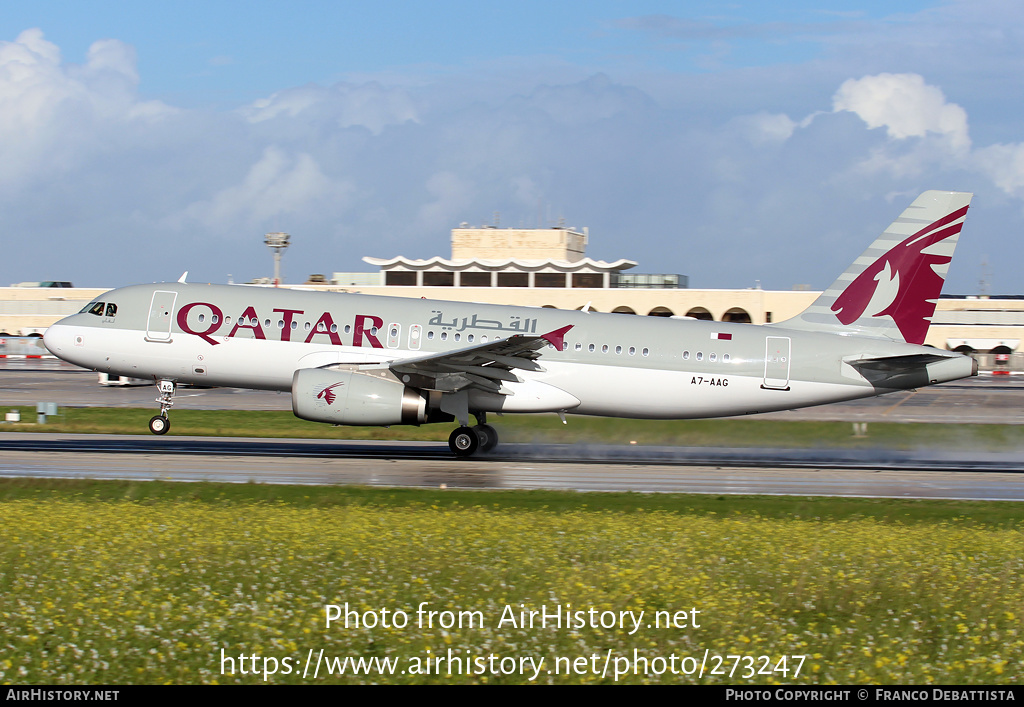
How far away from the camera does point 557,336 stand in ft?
86.9

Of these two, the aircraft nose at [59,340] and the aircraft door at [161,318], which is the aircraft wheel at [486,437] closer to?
the aircraft door at [161,318]

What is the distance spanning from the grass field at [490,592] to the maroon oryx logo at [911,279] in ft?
34.4

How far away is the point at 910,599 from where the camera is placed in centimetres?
1241

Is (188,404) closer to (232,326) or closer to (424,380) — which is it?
(232,326)

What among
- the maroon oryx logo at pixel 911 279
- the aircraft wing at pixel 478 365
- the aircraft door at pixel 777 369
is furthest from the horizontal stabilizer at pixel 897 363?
the aircraft wing at pixel 478 365

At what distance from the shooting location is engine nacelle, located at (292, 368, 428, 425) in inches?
973

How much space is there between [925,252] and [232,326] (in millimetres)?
19553

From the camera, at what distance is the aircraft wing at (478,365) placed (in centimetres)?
2491

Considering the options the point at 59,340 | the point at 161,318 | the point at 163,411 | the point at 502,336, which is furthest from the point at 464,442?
the point at 59,340

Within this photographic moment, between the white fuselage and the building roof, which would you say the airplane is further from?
the building roof

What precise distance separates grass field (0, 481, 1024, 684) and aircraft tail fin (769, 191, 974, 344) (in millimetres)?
10489

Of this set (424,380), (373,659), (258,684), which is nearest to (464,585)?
(373,659)

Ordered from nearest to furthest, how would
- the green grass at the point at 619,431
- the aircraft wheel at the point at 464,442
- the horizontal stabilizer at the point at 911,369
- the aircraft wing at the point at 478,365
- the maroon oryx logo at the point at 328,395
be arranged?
the maroon oryx logo at the point at 328,395
the aircraft wing at the point at 478,365
the horizontal stabilizer at the point at 911,369
the aircraft wheel at the point at 464,442
the green grass at the point at 619,431

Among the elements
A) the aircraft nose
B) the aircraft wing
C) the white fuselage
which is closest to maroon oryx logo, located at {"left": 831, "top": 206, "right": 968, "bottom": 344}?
the white fuselage
